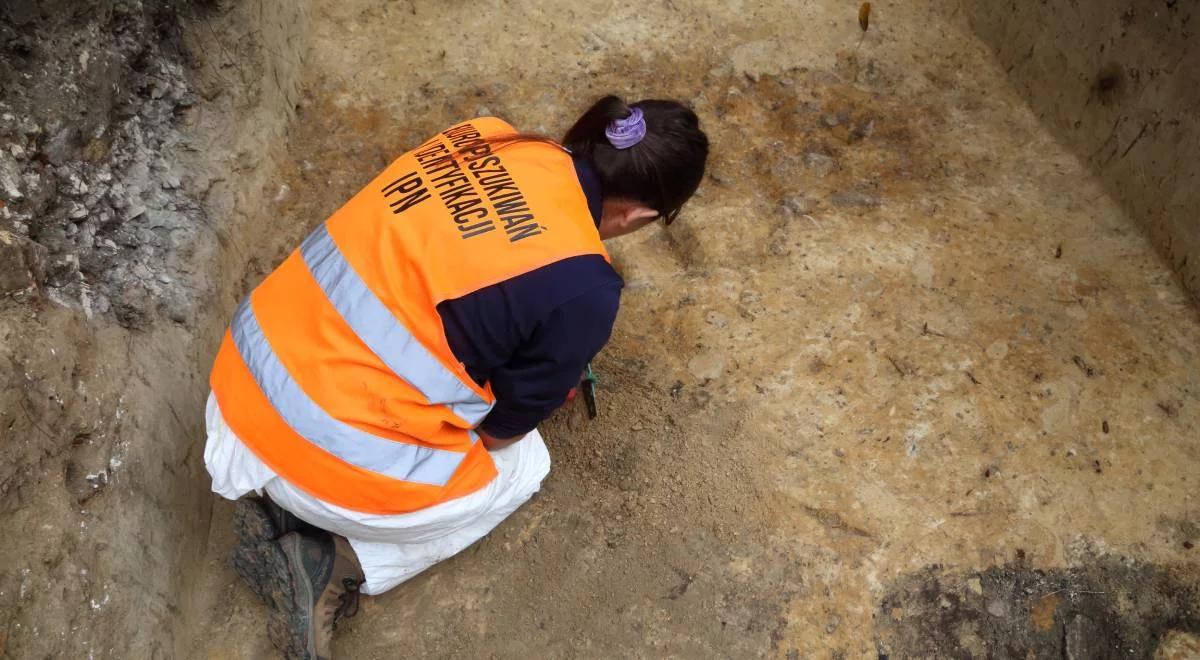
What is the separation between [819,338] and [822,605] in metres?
0.74

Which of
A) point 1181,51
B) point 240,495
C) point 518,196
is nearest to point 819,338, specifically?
point 518,196

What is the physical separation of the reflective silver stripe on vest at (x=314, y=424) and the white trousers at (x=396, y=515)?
15 centimetres

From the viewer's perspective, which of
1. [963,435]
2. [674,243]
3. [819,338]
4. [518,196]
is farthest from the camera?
[674,243]

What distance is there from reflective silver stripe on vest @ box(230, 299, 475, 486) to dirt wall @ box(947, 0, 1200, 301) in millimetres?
2186

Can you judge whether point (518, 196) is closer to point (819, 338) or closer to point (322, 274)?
point (322, 274)

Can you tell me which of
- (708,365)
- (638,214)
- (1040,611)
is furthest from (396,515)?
(1040,611)

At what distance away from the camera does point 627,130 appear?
1.52m

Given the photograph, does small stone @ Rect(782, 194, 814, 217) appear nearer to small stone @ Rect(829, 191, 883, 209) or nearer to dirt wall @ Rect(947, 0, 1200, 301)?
small stone @ Rect(829, 191, 883, 209)

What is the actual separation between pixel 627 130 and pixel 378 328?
1.83 feet

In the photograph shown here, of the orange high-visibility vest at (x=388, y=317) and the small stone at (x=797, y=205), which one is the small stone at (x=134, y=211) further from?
the small stone at (x=797, y=205)

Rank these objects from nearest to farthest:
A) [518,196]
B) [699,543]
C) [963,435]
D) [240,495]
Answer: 1. [518,196]
2. [240,495]
3. [699,543]
4. [963,435]

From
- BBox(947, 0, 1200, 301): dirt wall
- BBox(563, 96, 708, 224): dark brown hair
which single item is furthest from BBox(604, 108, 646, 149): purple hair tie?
BBox(947, 0, 1200, 301): dirt wall

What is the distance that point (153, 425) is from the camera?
1867 millimetres

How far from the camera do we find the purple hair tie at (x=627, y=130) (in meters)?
1.52
